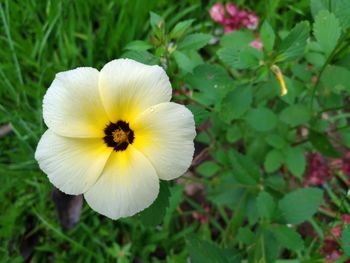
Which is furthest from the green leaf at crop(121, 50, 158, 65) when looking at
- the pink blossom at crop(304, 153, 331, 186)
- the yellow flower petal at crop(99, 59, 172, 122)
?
the pink blossom at crop(304, 153, 331, 186)

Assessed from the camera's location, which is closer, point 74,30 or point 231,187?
point 231,187

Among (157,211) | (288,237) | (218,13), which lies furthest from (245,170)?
(218,13)

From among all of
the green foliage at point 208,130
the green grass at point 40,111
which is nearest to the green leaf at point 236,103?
the green foliage at point 208,130

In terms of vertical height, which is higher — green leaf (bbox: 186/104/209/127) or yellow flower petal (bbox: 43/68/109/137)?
yellow flower petal (bbox: 43/68/109/137)

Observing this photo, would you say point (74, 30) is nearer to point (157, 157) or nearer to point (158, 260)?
point (158, 260)

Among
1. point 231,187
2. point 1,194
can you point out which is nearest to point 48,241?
point 1,194

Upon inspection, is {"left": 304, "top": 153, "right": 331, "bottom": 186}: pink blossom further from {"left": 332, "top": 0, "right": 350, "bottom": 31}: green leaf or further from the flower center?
the flower center
